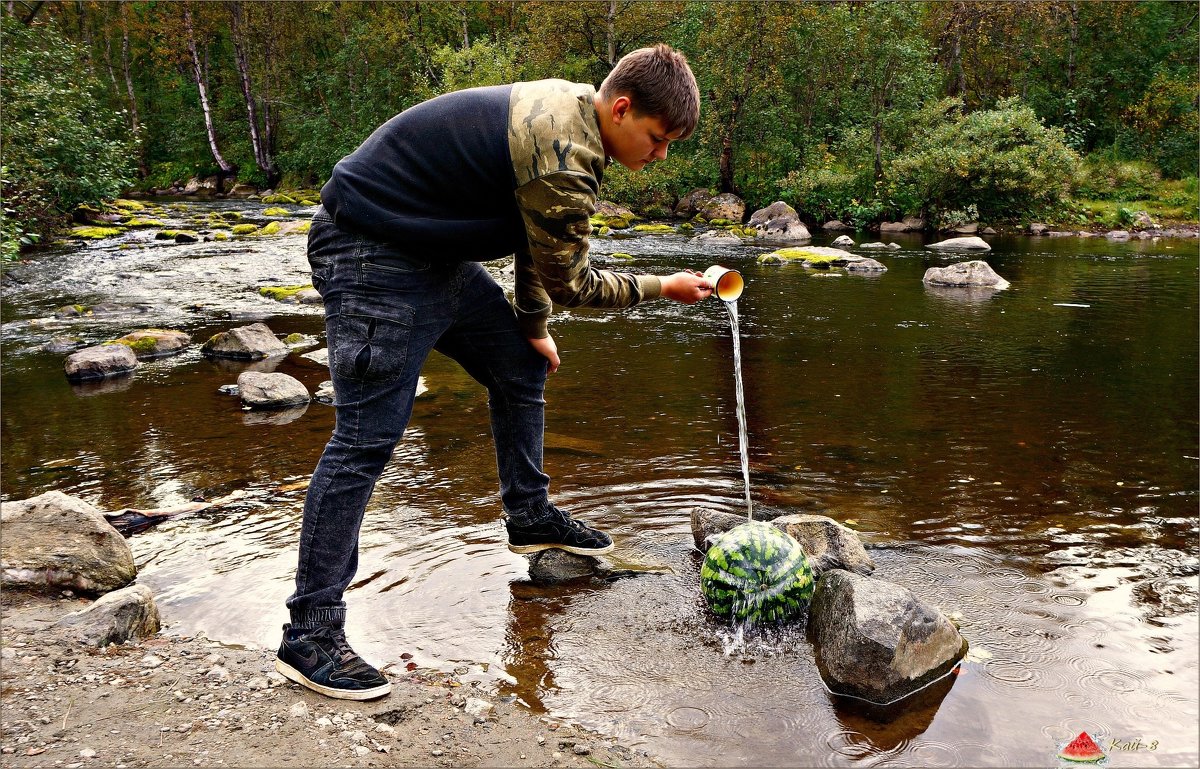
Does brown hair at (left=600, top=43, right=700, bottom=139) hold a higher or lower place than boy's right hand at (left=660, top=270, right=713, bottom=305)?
higher

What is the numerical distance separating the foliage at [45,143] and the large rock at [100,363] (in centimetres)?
516

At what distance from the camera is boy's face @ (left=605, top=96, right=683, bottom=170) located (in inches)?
114

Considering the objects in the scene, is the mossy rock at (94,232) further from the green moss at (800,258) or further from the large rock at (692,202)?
the large rock at (692,202)

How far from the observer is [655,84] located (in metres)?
2.86

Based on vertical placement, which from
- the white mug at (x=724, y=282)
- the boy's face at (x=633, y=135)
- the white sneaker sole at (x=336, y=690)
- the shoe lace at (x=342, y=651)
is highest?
the boy's face at (x=633, y=135)

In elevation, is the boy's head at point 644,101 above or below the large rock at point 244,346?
above

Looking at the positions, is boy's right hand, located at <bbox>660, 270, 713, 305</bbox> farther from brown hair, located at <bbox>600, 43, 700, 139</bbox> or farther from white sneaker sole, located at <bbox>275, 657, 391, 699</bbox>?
white sneaker sole, located at <bbox>275, 657, 391, 699</bbox>

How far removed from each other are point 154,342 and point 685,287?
862 centimetres

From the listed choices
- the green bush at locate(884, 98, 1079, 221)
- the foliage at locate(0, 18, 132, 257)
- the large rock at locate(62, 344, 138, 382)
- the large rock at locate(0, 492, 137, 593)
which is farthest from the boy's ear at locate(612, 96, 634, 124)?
the green bush at locate(884, 98, 1079, 221)

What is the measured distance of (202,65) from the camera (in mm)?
45156

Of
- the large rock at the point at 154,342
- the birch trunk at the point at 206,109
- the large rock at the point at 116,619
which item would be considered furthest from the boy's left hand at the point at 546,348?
the birch trunk at the point at 206,109

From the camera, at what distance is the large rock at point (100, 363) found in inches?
348

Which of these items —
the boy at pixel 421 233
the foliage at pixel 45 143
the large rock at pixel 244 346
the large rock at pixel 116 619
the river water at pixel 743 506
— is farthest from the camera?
the foliage at pixel 45 143

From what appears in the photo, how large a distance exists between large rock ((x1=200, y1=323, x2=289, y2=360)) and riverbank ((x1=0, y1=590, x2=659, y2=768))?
22.1 feet
